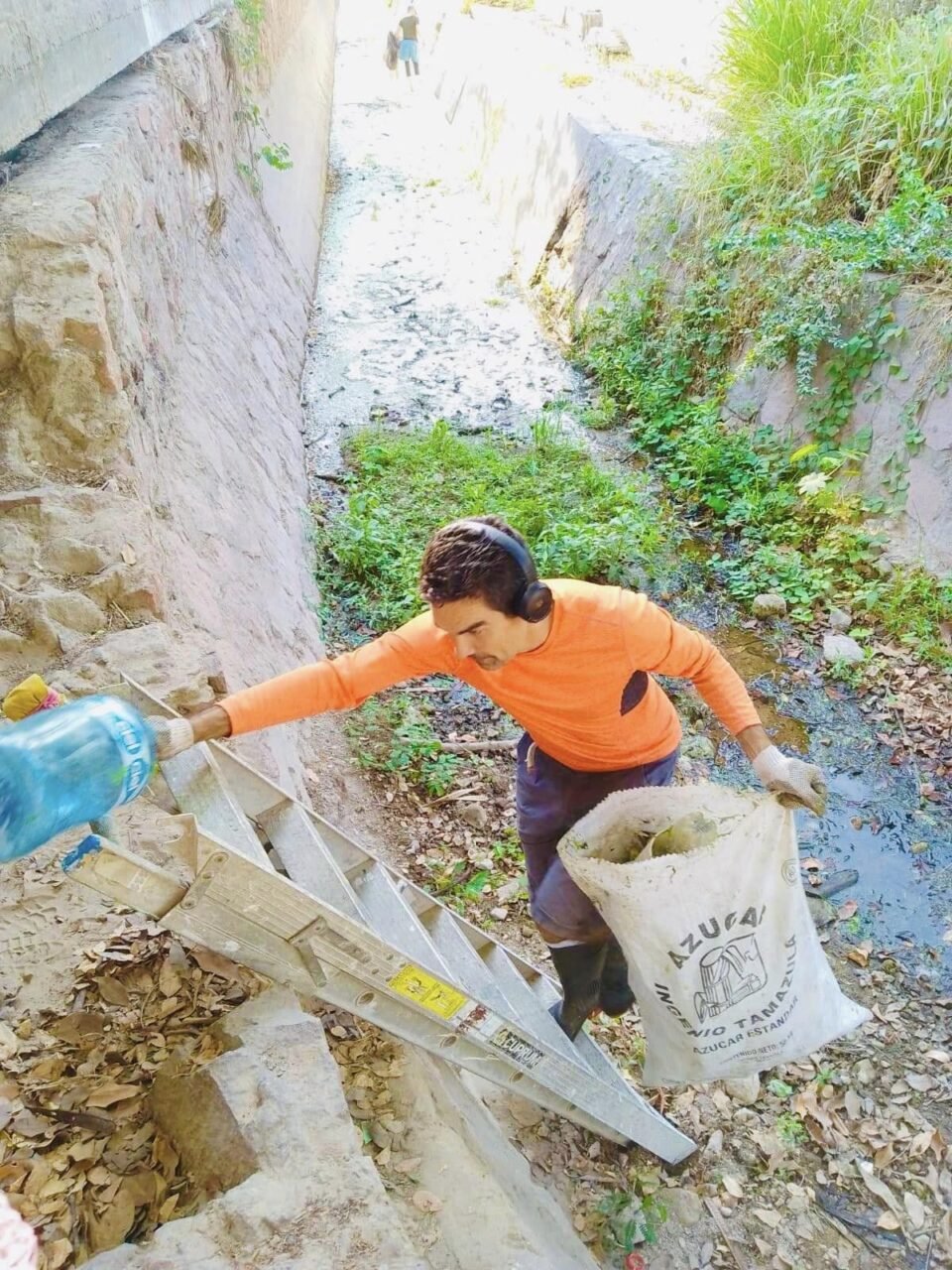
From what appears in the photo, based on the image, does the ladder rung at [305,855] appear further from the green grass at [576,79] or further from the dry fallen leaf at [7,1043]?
the green grass at [576,79]

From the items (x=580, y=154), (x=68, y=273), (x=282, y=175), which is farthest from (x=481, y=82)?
(x=68, y=273)

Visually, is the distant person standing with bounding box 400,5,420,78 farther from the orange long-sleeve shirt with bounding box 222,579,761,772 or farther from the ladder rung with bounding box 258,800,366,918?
the ladder rung with bounding box 258,800,366,918

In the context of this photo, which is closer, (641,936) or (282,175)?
(641,936)

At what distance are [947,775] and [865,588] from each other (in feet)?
4.68

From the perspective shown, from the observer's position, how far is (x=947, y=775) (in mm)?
4812

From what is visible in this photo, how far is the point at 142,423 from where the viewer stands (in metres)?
3.86

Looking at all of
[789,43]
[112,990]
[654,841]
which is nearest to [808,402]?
[789,43]

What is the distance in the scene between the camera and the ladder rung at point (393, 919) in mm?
2121

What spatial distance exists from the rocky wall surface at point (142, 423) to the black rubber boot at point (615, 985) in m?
1.41

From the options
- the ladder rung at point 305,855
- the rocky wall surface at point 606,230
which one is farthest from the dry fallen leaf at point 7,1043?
the rocky wall surface at point 606,230

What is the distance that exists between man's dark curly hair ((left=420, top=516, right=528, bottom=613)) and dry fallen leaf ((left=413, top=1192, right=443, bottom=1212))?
135 centimetres

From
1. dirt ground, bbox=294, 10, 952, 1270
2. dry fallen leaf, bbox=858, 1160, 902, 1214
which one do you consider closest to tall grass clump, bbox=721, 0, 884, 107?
dirt ground, bbox=294, 10, 952, 1270

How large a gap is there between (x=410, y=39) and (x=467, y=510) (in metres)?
15.9

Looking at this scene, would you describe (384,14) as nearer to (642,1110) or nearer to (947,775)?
(947,775)
